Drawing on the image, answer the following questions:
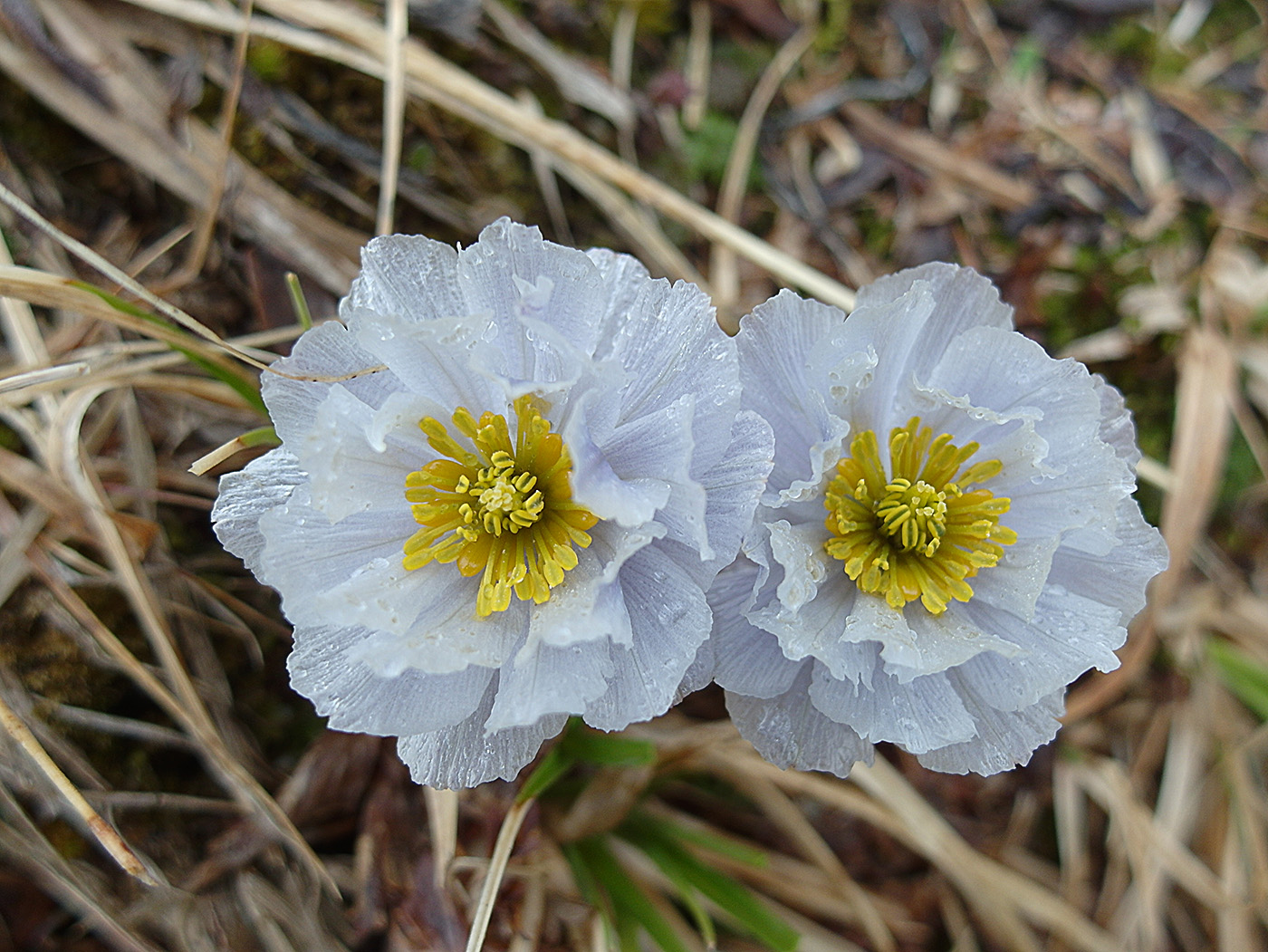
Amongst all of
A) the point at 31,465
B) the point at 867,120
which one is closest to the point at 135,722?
the point at 31,465

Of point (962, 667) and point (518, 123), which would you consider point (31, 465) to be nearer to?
point (518, 123)

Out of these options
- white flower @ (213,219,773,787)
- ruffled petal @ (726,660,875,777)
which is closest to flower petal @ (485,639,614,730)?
white flower @ (213,219,773,787)

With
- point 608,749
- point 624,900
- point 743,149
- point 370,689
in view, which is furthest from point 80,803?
point 743,149

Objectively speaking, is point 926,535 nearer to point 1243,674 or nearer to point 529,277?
point 529,277

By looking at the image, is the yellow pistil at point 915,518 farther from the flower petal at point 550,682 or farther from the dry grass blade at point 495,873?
the dry grass blade at point 495,873

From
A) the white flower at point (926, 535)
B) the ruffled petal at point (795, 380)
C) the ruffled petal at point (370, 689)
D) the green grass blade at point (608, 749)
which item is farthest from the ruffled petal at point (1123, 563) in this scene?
the ruffled petal at point (370, 689)

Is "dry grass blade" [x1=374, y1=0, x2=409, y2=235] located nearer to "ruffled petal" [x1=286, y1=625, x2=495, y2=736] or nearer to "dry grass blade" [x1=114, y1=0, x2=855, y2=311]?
"dry grass blade" [x1=114, y1=0, x2=855, y2=311]

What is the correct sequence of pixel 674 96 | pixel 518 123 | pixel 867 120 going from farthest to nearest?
pixel 867 120 → pixel 674 96 → pixel 518 123
